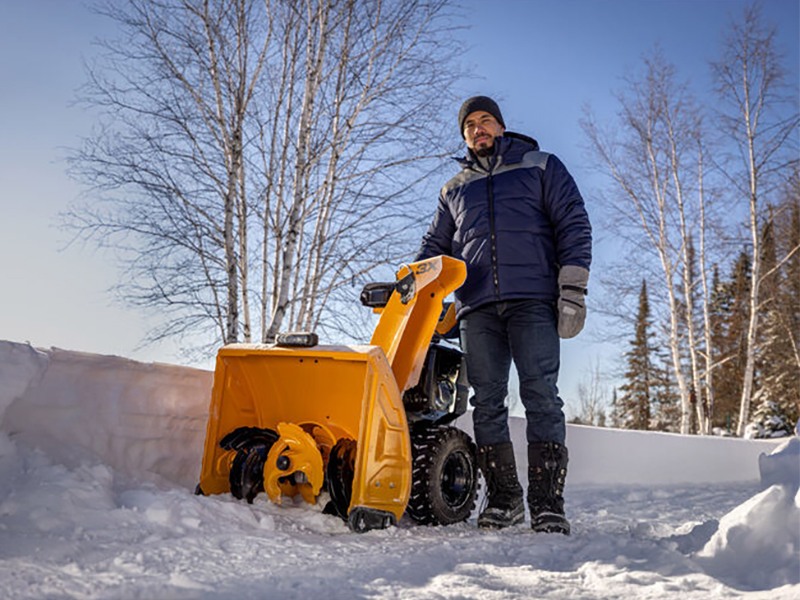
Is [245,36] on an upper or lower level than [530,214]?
upper

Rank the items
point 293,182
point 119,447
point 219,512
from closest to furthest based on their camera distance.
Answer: point 219,512
point 119,447
point 293,182

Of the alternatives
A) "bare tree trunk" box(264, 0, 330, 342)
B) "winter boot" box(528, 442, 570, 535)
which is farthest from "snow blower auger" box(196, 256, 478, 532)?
"bare tree trunk" box(264, 0, 330, 342)

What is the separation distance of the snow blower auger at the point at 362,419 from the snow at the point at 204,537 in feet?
0.45

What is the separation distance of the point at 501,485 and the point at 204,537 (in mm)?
1462

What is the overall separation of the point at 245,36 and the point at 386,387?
698 cm

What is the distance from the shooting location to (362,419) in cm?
282

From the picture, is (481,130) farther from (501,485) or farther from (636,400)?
(636,400)

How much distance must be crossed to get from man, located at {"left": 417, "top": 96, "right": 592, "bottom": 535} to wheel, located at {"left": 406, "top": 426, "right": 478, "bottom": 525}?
0.30 feet

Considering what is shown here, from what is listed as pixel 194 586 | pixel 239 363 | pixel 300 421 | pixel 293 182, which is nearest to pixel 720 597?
pixel 194 586

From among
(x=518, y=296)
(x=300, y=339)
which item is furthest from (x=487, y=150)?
(x=300, y=339)

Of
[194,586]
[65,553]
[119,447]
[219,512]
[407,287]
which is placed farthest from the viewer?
[119,447]

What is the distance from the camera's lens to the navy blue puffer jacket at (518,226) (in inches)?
134

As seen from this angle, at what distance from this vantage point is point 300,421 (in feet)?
10.9

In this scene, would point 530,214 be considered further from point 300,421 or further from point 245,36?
point 245,36
